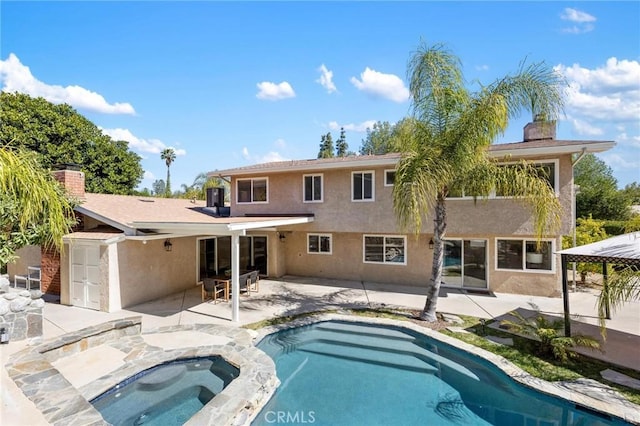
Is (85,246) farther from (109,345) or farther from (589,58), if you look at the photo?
(589,58)

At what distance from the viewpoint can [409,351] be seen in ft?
30.4

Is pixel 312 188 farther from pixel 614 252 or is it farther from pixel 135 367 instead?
pixel 614 252

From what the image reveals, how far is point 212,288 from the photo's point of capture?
1332 cm

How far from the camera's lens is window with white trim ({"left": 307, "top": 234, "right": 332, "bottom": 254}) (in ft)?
58.3

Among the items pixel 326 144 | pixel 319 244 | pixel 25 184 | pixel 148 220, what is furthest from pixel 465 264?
pixel 326 144

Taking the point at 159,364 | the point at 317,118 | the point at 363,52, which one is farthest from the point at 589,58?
the point at 159,364

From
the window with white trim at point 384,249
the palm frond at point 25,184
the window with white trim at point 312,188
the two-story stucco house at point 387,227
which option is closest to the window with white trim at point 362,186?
the two-story stucco house at point 387,227

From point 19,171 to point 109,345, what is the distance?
6.41m

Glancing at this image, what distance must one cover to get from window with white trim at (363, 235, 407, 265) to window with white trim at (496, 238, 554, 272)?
4.46 meters

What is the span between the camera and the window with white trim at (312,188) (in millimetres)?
16748

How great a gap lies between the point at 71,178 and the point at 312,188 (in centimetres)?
1108

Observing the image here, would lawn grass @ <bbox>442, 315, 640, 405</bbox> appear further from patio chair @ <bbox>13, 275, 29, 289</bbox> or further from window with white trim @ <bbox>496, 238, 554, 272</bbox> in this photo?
patio chair @ <bbox>13, 275, 29, 289</bbox>

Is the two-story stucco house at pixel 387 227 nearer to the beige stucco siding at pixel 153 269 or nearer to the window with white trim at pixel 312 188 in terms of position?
the window with white trim at pixel 312 188

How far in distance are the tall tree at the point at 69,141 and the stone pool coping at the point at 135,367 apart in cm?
2442
